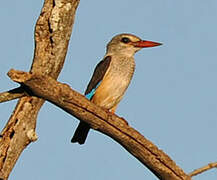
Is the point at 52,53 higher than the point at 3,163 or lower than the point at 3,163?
higher

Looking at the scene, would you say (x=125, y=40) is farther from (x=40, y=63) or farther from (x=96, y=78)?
(x=40, y=63)

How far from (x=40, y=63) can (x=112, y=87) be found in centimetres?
240

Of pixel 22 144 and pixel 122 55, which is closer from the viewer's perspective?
pixel 22 144

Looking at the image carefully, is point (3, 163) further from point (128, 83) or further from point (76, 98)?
Result: point (128, 83)

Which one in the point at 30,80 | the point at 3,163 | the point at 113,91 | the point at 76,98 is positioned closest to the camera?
the point at 30,80

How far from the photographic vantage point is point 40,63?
5984 mm

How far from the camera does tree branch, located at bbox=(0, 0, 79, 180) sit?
579cm

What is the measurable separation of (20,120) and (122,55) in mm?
3296

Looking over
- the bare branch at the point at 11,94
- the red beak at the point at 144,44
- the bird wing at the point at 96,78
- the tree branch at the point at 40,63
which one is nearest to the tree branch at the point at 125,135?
the bare branch at the point at 11,94

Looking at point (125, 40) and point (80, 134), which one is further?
point (125, 40)

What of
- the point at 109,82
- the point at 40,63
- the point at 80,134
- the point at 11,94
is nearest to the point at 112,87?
the point at 109,82

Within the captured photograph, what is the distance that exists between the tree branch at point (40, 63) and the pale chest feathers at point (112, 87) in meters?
2.03

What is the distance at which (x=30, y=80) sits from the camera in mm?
4918

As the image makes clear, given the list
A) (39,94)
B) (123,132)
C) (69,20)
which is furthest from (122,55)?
(39,94)
